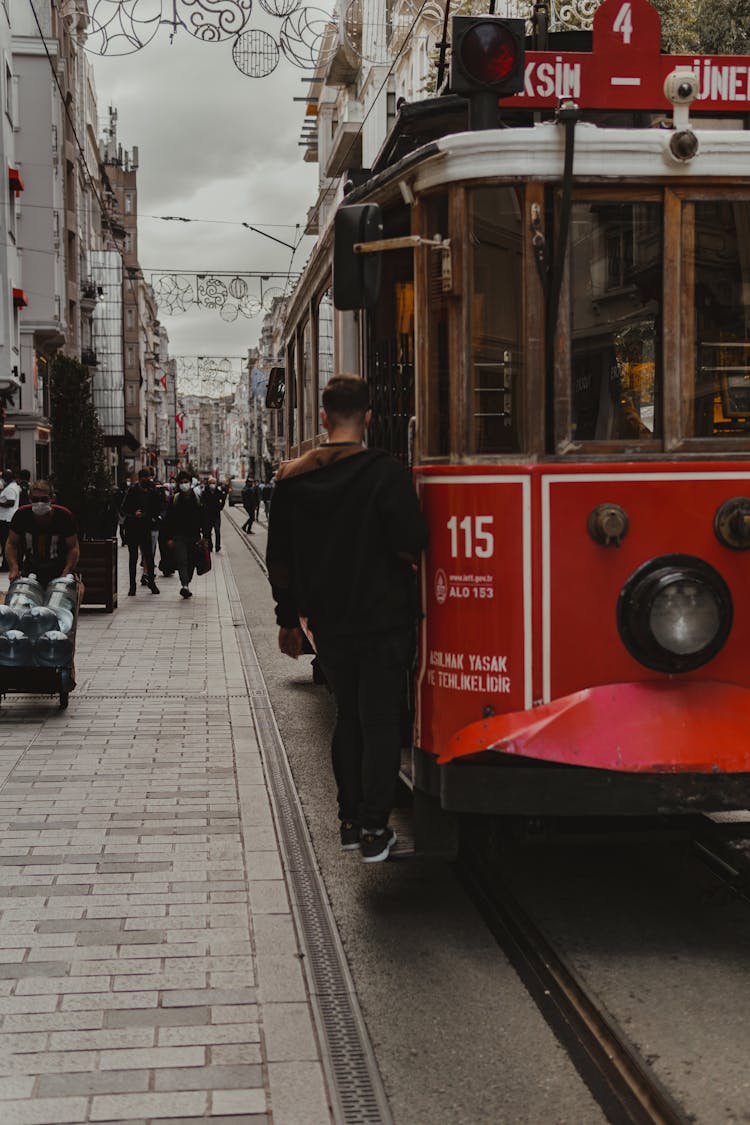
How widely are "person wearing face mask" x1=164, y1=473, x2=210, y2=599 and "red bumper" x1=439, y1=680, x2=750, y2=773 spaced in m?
13.9

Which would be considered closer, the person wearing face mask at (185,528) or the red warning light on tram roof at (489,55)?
the red warning light on tram roof at (489,55)

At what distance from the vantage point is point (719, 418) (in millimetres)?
4938

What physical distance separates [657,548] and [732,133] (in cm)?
154

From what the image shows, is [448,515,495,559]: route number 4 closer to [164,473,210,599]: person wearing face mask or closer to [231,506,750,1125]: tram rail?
[231,506,750,1125]: tram rail

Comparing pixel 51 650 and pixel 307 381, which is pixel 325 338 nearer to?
pixel 307 381

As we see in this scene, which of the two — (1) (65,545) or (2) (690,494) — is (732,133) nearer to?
(2) (690,494)

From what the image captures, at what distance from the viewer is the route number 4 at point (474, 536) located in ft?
16.0

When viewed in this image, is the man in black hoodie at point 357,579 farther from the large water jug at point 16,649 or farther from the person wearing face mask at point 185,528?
the person wearing face mask at point 185,528

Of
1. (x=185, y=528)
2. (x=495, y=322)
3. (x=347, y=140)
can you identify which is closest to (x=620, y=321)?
(x=495, y=322)

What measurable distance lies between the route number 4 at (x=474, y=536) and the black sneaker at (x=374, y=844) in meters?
1.15

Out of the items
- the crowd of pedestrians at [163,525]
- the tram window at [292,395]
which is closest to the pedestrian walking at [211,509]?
the crowd of pedestrians at [163,525]

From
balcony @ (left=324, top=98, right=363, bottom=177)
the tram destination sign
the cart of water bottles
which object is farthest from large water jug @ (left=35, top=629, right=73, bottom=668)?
balcony @ (left=324, top=98, right=363, bottom=177)

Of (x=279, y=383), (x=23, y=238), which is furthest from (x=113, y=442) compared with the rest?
(x=279, y=383)

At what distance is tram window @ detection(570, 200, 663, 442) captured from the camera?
490 centimetres
